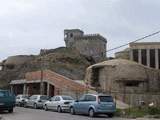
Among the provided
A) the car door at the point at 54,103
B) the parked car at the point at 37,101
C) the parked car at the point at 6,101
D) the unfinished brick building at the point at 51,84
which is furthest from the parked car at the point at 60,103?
the unfinished brick building at the point at 51,84

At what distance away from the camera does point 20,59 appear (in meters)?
113

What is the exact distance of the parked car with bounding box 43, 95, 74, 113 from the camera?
3524cm

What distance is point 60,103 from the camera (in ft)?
117

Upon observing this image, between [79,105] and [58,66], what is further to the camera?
[58,66]

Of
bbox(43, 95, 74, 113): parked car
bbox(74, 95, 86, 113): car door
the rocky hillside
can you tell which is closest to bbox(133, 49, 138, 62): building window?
the rocky hillside

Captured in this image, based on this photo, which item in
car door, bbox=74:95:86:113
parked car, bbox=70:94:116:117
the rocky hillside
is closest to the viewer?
parked car, bbox=70:94:116:117

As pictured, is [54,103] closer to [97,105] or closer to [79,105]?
[79,105]

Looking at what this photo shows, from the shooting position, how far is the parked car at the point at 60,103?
35244 millimetres

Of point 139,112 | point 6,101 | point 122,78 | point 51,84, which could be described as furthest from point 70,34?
point 139,112

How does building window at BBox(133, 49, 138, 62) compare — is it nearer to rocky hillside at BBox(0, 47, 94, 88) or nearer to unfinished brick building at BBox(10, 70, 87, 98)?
rocky hillside at BBox(0, 47, 94, 88)

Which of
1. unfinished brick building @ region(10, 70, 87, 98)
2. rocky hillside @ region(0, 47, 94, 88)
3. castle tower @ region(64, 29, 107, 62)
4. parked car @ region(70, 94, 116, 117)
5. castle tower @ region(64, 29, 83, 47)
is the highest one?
castle tower @ region(64, 29, 83, 47)

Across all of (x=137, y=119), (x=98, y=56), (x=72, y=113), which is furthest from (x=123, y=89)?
(x=98, y=56)

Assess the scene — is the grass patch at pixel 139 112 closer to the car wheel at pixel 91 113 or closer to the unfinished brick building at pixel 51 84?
the car wheel at pixel 91 113

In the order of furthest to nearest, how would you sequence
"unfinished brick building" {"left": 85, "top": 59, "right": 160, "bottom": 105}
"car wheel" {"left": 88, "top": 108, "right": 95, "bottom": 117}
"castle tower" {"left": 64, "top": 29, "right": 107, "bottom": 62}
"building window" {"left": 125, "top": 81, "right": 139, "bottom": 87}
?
"castle tower" {"left": 64, "top": 29, "right": 107, "bottom": 62} → "building window" {"left": 125, "top": 81, "right": 139, "bottom": 87} → "unfinished brick building" {"left": 85, "top": 59, "right": 160, "bottom": 105} → "car wheel" {"left": 88, "top": 108, "right": 95, "bottom": 117}
